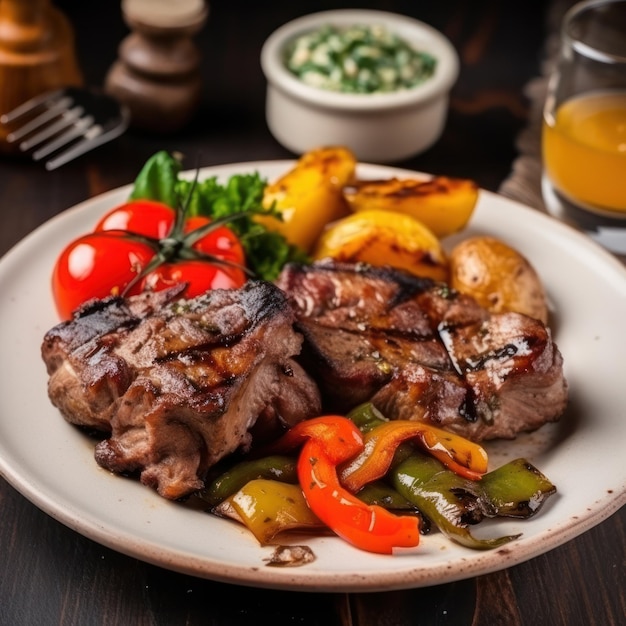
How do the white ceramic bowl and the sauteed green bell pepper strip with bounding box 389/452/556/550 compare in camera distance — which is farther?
the white ceramic bowl

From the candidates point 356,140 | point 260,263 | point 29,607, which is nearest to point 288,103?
point 356,140

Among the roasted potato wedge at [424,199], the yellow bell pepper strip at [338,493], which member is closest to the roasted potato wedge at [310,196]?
the roasted potato wedge at [424,199]

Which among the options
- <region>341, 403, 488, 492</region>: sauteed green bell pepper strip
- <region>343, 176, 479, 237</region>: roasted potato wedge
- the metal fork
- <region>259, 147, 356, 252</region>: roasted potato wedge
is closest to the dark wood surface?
the metal fork

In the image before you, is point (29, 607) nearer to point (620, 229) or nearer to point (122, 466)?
point (122, 466)

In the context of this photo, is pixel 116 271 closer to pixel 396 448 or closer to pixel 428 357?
pixel 428 357

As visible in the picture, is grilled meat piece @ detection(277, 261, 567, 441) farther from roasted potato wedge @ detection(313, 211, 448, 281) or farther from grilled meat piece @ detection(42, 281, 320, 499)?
roasted potato wedge @ detection(313, 211, 448, 281)
